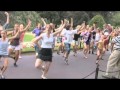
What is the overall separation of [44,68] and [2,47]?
1435 millimetres

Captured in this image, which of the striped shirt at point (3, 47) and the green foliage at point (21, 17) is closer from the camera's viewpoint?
the striped shirt at point (3, 47)

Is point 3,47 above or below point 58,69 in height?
above

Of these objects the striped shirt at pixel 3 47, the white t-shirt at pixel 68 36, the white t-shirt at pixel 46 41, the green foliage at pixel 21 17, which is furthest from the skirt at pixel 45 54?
the green foliage at pixel 21 17

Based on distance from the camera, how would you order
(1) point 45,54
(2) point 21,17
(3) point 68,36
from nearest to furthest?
(1) point 45,54
(3) point 68,36
(2) point 21,17

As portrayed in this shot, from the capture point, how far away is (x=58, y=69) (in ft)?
48.1

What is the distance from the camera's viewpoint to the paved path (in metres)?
12.9

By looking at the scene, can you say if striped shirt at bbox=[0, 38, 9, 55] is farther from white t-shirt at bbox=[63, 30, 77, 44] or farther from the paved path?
white t-shirt at bbox=[63, 30, 77, 44]

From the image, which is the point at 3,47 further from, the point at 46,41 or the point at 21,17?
the point at 21,17

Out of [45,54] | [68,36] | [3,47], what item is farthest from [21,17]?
[45,54]

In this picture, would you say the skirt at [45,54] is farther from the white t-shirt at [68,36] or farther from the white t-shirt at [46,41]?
the white t-shirt at [68,36]

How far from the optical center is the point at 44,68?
12.1 metres

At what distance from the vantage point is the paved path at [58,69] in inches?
509
